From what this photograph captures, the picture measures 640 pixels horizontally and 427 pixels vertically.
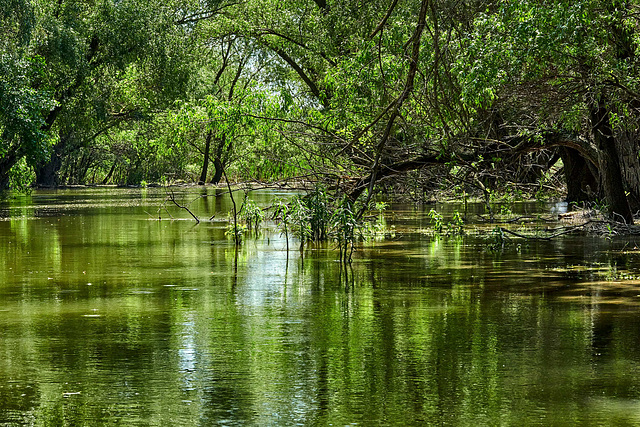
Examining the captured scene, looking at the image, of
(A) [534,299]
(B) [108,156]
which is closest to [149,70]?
(A) [534,299]

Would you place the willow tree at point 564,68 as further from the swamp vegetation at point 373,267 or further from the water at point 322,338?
the water at point 322,338

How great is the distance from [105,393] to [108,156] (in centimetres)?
8736

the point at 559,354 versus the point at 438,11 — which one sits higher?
the point at 438,11

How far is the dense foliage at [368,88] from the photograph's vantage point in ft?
45.4

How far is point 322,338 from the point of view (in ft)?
30.0

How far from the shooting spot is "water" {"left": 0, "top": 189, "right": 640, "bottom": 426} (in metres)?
6.58

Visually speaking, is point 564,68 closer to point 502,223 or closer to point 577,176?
point 502,223

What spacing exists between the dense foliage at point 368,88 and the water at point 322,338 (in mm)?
1824

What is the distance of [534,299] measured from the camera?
37.9ft

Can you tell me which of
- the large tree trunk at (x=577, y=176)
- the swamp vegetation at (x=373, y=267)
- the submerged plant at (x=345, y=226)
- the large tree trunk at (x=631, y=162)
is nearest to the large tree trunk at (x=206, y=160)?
the swamp vegetation at (x=373, y=267)

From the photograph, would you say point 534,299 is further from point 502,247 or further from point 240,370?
point 502,247

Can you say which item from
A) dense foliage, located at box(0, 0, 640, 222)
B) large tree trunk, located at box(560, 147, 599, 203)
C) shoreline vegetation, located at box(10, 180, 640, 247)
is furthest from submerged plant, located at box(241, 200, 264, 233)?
large tree trunk, located at box(560, 147, 599, 203)

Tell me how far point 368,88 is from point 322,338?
11143mm

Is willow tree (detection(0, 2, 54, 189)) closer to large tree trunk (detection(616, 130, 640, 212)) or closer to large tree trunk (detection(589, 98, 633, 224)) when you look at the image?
large tree trunk (detection(589, 98, 633, 224))
